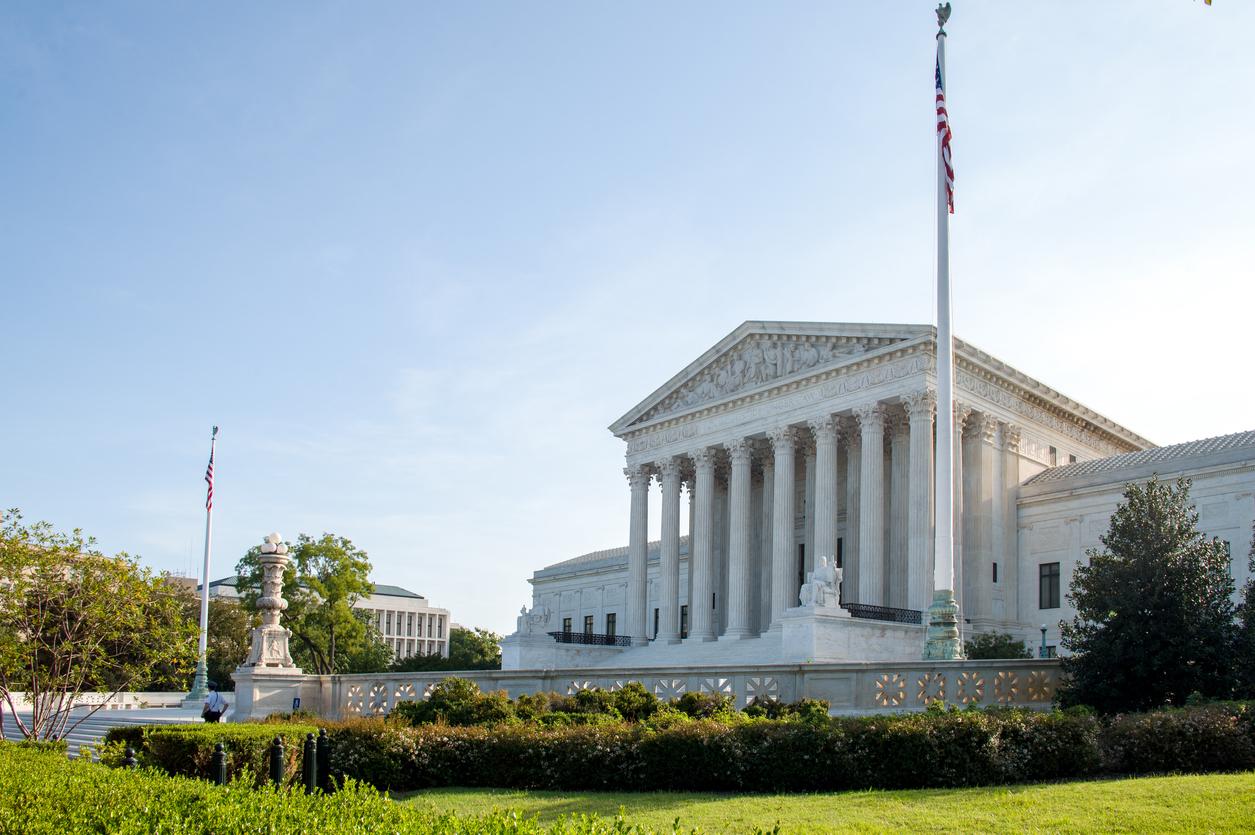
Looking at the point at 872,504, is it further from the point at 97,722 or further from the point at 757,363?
the point at 97,722

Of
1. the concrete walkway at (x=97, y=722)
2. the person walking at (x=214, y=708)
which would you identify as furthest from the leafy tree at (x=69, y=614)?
the concrete walkway at (x=97, y=722)

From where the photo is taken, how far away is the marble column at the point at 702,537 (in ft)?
181

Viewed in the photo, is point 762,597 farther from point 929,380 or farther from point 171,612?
point 171,612

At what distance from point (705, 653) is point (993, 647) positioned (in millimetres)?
13502

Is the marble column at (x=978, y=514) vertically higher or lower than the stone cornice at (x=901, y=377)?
lower

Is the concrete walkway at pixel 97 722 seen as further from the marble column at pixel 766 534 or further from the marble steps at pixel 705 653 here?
the marble column at pixel 766 534

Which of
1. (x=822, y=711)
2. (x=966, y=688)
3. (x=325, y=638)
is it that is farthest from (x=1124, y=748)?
(x=325, y=638)

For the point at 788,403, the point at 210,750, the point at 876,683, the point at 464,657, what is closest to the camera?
the point at 210,750

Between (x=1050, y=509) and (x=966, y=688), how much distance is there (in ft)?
92.7

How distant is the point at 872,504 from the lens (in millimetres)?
46531

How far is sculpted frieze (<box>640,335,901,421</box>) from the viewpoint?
4903 cm

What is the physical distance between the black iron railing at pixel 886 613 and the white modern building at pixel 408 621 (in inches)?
4487

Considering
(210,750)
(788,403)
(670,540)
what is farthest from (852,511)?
(210,750)

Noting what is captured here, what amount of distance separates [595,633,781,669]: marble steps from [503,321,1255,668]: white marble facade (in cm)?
14
